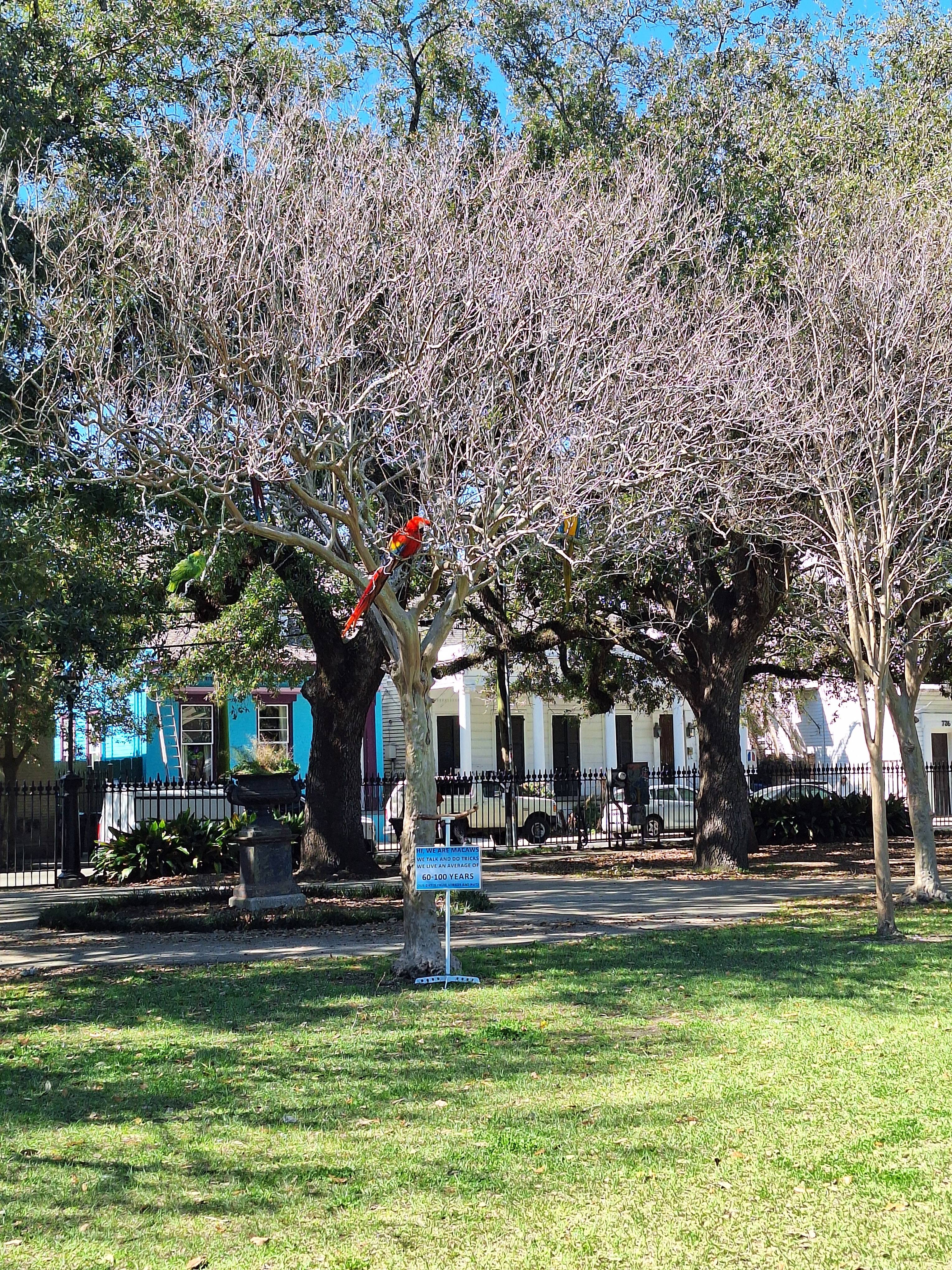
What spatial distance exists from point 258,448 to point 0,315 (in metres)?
3.49

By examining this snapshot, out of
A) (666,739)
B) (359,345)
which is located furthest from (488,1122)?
(666,739)

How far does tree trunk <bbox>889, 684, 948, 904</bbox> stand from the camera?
14.6 metres

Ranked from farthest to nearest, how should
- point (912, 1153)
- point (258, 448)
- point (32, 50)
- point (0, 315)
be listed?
point (32, 50) < point (0, 315) < point (258, 448) < point (912, 1153)

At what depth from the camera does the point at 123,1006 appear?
9.37 m

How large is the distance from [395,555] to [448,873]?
8.66 ft

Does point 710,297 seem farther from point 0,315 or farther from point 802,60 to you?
point 0,315

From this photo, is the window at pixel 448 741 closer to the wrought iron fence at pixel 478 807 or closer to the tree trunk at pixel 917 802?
the wrought iron fence at pixel 478 807

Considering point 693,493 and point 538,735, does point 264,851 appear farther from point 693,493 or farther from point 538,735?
point 538,735

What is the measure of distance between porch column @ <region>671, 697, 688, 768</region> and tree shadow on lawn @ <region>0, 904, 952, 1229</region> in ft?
99.0

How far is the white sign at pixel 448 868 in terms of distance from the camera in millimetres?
9930

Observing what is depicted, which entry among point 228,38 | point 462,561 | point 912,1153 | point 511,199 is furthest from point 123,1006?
point 228,38

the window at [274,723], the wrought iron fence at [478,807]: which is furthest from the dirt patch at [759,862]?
the window at [274,723]

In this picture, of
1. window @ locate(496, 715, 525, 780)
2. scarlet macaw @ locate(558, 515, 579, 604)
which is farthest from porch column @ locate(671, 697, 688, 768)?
scarlet macaw @ locate(558, 515, 579, 604)

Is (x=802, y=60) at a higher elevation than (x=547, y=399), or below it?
higher
